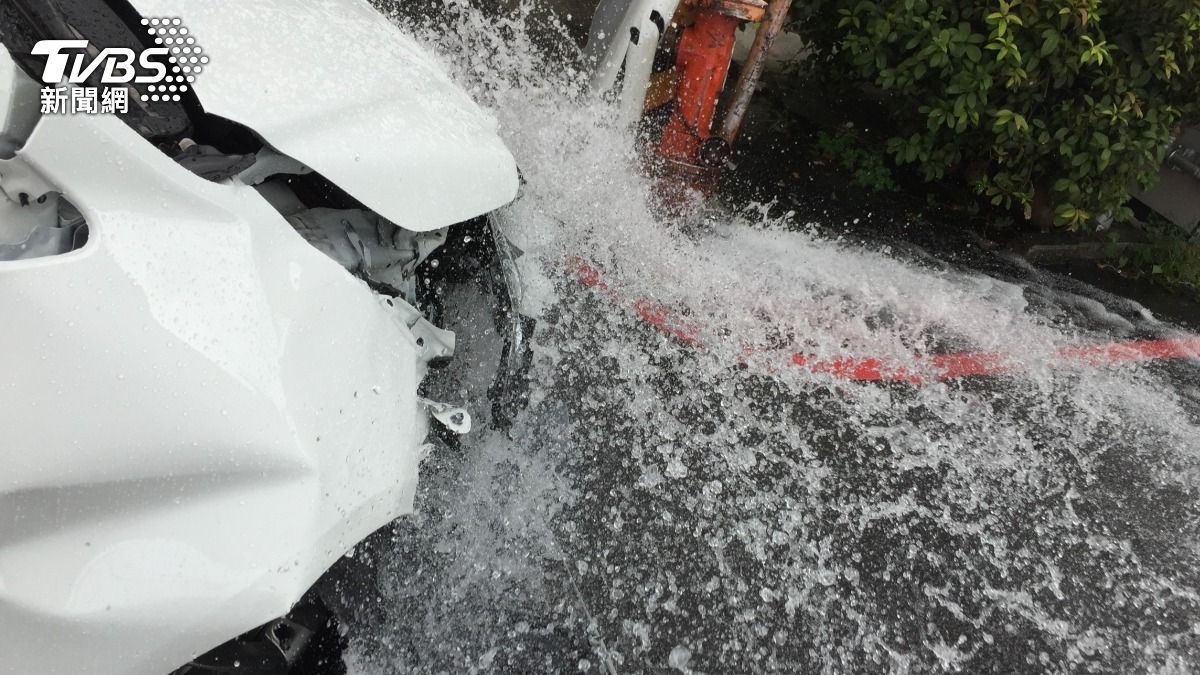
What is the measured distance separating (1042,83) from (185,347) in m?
4.16

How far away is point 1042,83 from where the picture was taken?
3.83m

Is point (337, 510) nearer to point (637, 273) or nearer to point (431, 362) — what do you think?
point (431, 362)

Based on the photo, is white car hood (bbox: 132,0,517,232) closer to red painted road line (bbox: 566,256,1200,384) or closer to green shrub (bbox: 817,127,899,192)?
red painted road line (bbox: 566,256,1200,384)

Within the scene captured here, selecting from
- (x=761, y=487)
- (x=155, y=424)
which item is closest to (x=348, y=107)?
(x=155, y=424)

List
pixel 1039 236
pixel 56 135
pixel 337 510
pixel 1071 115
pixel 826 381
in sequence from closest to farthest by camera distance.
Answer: pixel 56 135, pixel 337 510, pixel 826 381, pixel 1071 115, pixel 1039 236

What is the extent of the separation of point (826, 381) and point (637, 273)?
0.98 m

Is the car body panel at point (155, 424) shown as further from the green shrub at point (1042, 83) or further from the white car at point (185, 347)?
the green shrub at point (1042, 83)

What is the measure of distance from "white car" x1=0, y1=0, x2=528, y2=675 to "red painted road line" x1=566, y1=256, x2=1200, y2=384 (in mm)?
1631

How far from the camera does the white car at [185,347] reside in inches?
43.4

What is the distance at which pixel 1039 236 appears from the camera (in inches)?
181

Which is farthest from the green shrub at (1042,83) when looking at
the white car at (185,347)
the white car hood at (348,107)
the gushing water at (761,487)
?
the white car at (185,347)

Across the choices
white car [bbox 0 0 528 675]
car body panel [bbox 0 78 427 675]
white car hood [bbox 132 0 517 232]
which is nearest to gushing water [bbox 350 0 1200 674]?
white car hood [bbox 132 0 517 232]

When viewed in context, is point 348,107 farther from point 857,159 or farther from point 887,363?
point 857,159

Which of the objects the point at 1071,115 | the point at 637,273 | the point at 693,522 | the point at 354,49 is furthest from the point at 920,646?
the point at 1071,115
